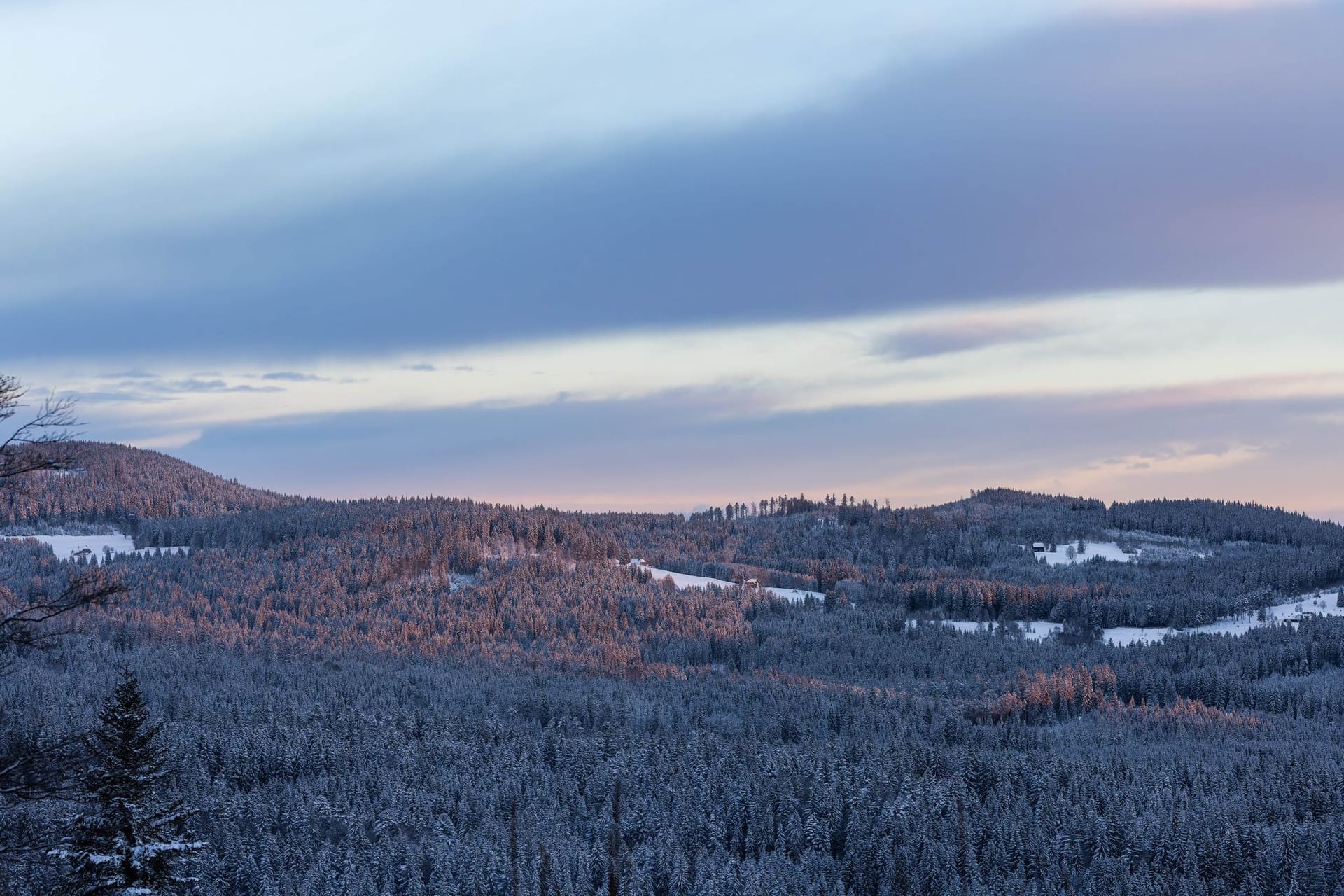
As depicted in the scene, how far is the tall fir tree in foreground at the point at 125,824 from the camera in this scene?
38438 millimetres

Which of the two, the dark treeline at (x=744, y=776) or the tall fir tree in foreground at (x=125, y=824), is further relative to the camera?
the dark treeline at (x=744, y=776)

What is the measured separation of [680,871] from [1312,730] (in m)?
80.4

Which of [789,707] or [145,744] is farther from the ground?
[145,744]

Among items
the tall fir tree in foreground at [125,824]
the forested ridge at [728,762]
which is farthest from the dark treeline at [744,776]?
the tall fir tree in foreground at [125,824]

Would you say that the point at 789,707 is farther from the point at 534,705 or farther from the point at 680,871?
the point at 680,871

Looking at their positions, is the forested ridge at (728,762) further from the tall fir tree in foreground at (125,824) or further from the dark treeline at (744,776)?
the tall fir tree in foreground at (125,824)

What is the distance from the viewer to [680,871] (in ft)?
275

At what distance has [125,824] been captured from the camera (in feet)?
128

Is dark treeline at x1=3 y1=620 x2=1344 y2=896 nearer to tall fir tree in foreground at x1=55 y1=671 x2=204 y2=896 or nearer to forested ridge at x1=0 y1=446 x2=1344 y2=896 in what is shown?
forested ridge at x1=0 y1=446 x2=1344 y2=896

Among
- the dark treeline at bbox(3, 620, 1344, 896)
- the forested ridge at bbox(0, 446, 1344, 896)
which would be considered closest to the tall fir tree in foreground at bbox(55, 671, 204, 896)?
the forested ridge at bbox(0, 446, 1344, 896)

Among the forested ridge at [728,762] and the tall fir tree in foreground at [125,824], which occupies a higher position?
the tall fir tree in foreground at [125,824]

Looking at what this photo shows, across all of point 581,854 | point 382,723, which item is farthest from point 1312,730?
point 382,723

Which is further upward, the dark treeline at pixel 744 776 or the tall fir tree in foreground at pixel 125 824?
the tall fir tree in foreground at pixel 125 824

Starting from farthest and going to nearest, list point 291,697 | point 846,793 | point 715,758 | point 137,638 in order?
point 137,638 → point 291,697 → point 715,758 → point 846,793
